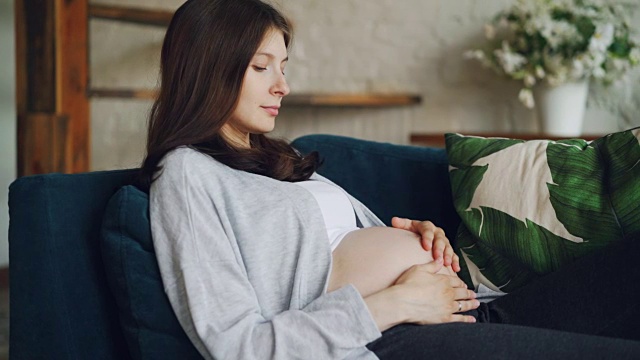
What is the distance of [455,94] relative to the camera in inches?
153

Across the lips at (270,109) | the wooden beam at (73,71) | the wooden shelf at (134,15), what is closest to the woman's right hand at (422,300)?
the lips at (270,109)

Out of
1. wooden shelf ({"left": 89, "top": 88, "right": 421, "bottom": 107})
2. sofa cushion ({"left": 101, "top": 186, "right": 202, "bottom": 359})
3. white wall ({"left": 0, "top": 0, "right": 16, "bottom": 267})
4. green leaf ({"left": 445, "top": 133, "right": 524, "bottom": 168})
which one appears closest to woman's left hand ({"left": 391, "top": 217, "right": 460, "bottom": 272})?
green leaf ({"left": 445, "top": 133, "right": 524, "bottom": 168})

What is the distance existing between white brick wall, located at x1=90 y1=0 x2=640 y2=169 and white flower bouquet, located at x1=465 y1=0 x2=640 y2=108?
0.21 m

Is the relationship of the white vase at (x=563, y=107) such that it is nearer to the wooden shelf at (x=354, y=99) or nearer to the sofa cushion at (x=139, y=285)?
the wooden shelf at (x=354, y=99)

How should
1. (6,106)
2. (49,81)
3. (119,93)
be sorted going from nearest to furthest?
(49,81)
(119,93)
(6,106)

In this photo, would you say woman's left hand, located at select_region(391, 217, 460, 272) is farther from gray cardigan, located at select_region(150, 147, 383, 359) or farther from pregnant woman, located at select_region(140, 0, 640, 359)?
gray cardigan, located at select_region(150, 147, 383, 359)

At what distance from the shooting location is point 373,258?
1634 mm

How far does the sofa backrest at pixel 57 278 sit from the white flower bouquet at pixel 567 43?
6.91 feet

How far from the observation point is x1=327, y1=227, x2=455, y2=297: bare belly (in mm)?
1605

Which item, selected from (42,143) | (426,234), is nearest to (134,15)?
(42,143)

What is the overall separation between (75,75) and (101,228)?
1.90 meters

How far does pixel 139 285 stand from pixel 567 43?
223cm

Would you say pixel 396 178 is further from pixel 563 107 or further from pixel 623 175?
pixel 563 107

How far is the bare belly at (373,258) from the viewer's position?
161 cm
